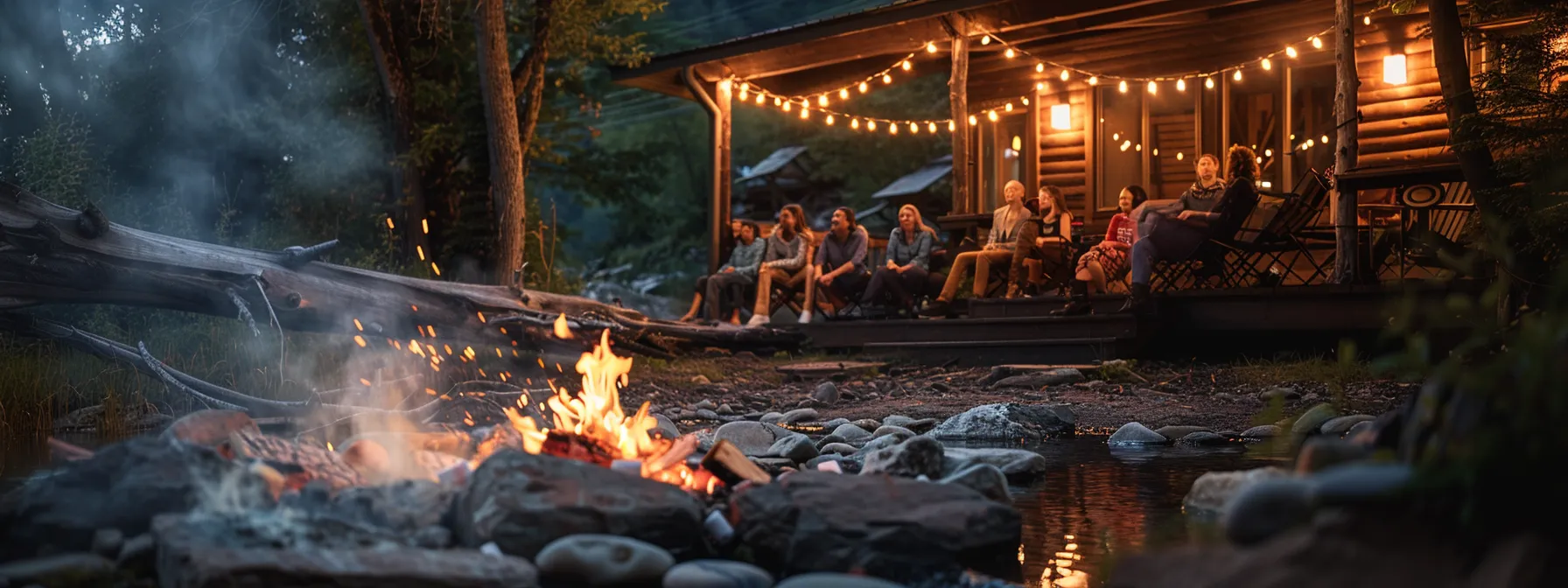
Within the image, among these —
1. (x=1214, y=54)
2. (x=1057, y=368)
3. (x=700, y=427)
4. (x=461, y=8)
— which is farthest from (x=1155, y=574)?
(x=461, y=8)

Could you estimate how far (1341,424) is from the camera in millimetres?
6883

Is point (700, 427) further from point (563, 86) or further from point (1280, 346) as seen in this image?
point (563, 86)

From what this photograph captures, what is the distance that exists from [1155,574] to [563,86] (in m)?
17.7

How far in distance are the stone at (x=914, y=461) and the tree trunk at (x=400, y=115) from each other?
11.0 meters

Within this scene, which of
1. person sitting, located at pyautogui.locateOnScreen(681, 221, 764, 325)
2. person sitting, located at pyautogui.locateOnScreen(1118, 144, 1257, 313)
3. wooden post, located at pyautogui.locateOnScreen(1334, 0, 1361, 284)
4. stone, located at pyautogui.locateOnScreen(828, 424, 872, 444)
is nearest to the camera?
stone, located at pyautogui.locateOnScreen(828, 424, 872, 444)

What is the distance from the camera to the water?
3961mm

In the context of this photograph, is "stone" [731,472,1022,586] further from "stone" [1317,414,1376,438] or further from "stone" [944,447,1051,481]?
"stone" [1317,414,1376,438]

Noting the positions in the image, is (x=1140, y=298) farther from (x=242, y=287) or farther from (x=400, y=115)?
(x=400, y=115)

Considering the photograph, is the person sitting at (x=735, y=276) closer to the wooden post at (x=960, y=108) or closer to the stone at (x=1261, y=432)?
the wooden post at (x=960, y=108)

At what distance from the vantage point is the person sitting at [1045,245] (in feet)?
40.8

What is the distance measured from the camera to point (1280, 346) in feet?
36.8

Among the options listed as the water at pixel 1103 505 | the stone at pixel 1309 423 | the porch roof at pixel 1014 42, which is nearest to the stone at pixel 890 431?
the water at pixel 1103 505

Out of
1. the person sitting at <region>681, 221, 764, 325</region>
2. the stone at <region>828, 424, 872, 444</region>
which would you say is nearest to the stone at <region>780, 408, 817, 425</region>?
the stone at <region>828, 424, 872, 444</region>

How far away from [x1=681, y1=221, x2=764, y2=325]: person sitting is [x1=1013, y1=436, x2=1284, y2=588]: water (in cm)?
747
